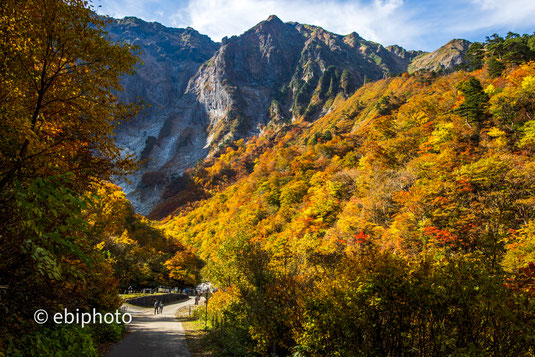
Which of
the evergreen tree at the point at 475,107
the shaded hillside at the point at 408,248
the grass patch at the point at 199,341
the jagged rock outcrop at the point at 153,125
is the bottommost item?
the grass patch at the point at 199,341

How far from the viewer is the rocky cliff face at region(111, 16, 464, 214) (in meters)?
139

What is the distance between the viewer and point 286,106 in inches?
6368

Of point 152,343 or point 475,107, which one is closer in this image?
point 152,343

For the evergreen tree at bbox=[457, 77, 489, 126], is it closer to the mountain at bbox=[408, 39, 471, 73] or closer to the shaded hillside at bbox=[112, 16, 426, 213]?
the shaded hillside at bbox=[112, 16, 426, 213]

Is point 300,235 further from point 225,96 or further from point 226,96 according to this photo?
point 225,96

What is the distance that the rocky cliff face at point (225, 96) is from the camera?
13938 cm

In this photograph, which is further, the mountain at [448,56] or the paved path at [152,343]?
the mountain at [448,56]

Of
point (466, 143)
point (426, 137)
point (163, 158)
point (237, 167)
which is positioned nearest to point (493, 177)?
point (466, 143)

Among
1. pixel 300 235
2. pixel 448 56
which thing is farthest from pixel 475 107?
pixel 448 56

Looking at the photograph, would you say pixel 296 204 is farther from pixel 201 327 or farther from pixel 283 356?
pixel 283 356

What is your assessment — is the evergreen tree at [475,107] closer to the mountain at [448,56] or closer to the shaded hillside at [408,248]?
the shaded hillside at [408,248]

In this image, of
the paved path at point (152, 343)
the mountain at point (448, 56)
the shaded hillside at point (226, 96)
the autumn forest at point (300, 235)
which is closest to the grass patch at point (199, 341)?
the paved path at point (152, 343)

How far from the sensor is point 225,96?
160 m

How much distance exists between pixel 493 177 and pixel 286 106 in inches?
5952
